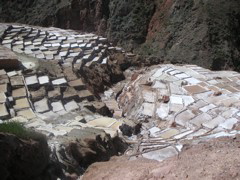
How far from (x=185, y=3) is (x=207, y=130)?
33.7 feet

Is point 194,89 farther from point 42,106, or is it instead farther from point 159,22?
point 159,22

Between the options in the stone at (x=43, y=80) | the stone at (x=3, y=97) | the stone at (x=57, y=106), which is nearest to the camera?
the stone at (x=3, y=97)

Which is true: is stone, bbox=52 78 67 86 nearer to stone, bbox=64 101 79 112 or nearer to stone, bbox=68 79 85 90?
stone, bbox=68 79 85 90

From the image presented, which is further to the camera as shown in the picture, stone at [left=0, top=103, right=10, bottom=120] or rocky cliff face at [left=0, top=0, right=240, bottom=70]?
rocky cliff face at [left=0, top=0, right=240, bottom=70]

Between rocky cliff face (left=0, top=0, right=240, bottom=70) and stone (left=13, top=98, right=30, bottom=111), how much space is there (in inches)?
263

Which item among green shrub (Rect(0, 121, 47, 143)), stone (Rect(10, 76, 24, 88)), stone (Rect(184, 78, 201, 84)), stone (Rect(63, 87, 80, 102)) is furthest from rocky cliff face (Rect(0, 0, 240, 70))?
green shrub (Rect(0, 121, 47, 143))

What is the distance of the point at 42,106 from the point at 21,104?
345mm

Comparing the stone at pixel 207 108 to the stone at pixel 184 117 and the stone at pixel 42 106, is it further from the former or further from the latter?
the stone at pixel 42 106

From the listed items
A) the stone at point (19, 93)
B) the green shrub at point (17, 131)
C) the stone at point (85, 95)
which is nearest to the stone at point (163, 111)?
the stone at point (85, 95)

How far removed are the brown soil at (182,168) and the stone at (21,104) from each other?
6.35 ft

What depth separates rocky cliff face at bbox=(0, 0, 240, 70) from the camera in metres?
13.1

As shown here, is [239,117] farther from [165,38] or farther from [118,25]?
[118,25]

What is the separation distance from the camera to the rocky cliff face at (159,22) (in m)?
13.1

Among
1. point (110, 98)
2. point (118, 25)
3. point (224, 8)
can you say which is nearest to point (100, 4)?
point (118, 25)
